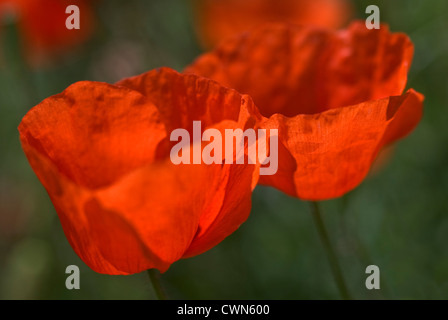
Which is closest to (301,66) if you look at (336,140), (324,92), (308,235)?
(324,92)

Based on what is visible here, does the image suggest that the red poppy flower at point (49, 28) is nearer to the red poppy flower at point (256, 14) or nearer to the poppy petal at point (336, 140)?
the red poppy flower at point (256, 14)

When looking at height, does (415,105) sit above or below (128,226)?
above

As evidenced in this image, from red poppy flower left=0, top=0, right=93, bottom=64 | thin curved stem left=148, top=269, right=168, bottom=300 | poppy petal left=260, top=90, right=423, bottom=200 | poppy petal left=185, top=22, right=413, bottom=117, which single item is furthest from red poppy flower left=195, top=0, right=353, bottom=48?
thin curved stem left=148, top=269, right=168, bottom=300

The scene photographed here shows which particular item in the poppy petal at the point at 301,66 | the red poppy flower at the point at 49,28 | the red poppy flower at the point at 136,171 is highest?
the red poppy flower at the point at 49,28

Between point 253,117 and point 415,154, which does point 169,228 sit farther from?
point 415,154

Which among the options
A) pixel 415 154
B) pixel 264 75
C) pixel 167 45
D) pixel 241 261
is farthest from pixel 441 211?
pixel 167 45

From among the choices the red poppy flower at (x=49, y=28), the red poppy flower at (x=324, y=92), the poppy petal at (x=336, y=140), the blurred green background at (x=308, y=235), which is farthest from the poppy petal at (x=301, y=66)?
the red poppy flower at (x=49, y=28)
